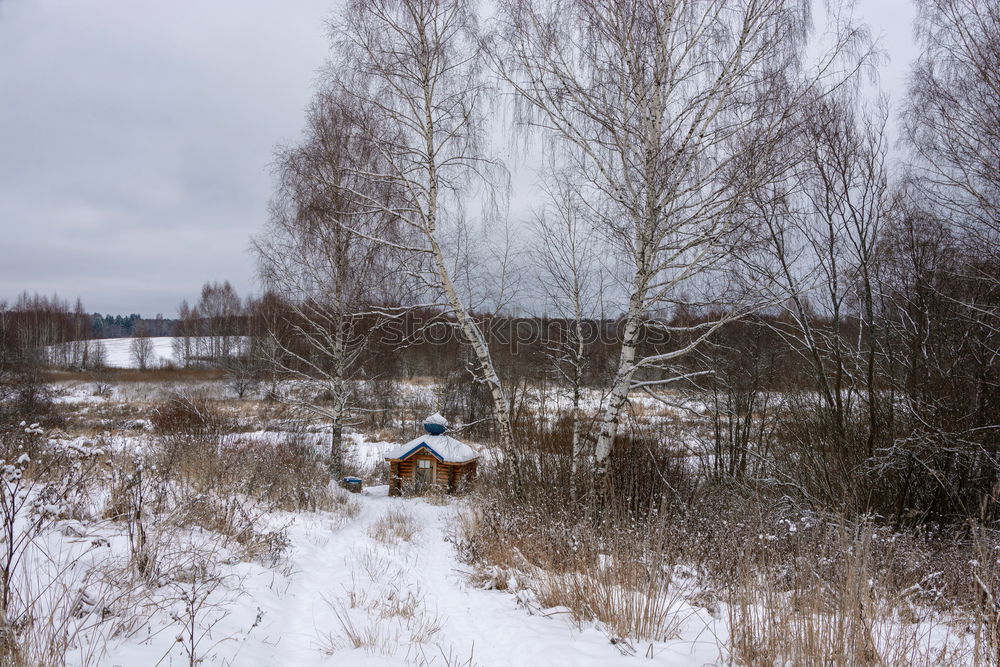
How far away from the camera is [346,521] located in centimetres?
722

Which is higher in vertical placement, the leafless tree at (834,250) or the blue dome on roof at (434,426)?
the leafless tree at (834,250)

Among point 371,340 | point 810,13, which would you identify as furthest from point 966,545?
point 371,340

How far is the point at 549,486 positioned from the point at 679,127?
4090mm

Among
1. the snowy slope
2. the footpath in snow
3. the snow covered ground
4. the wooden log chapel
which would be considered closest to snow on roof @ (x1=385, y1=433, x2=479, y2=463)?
the wooden log chapel

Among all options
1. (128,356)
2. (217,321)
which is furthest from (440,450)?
→ (128,356)

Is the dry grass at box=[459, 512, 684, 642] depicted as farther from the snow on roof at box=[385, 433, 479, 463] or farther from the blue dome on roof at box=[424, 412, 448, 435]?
the blue dome on roof at box=[424, 412, 448, 435]

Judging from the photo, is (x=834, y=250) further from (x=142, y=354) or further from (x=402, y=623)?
(x=142, y=354)

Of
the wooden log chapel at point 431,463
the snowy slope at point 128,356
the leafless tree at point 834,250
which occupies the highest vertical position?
the leafless tree at point 834,250

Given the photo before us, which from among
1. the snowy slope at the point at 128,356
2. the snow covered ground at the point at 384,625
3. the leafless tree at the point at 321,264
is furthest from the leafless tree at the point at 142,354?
the snow covered ground at the point at 384,625

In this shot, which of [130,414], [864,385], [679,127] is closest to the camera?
[679,127]

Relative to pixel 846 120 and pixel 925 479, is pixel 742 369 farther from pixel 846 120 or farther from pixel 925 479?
pixel 846 120

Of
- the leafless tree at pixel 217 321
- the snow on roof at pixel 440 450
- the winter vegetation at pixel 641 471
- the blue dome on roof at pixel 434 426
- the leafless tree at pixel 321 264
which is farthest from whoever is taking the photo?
the leafless tree at pixel 217 321

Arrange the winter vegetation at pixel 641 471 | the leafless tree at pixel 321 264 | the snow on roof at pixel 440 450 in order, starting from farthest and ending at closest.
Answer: the snow on roof at pixel 440 450 → the leafless tree at pixel 321 264 → the winter vegetation at pixel 641 471

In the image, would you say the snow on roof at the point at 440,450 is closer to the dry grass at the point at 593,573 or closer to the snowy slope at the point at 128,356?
the dry grass at the point at 593,573
